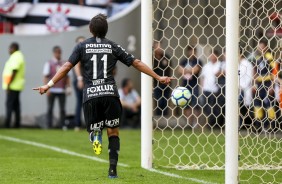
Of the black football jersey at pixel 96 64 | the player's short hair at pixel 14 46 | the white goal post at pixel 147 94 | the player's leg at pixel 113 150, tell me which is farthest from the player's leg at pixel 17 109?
the black football jersey at pixel 96 64

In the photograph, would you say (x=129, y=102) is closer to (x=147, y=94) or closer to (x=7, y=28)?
(x=7, y=28)

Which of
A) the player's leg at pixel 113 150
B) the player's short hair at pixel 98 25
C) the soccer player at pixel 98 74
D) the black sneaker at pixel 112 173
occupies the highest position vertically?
the player's short hair at pixel 98 25

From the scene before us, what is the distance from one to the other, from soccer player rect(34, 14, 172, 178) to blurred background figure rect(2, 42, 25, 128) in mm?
9918

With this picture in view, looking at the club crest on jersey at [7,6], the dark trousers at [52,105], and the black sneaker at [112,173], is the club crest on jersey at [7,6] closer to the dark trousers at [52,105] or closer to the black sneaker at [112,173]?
the dark trousers at [52,105]

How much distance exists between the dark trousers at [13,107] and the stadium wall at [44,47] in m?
0.34

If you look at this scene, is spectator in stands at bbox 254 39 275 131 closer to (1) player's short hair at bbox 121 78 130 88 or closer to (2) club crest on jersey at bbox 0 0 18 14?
(1) player's short hair at bbox 121 78 130 88

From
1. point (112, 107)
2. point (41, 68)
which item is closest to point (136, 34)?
point (41, 68)

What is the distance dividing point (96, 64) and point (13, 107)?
10.8m

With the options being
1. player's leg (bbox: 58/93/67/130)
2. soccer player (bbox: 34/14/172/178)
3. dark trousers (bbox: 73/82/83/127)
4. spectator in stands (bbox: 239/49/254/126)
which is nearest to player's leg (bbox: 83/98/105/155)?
soccer player (bbox: 34/14/172/178)

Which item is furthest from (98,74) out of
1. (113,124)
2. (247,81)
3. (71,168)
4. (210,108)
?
(210,108)

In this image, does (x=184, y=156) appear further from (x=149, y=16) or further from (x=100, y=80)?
(x=100, y=80)

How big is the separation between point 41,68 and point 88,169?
991cm

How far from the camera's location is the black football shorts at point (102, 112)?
1101cm

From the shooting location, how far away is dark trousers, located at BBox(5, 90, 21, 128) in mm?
21297
